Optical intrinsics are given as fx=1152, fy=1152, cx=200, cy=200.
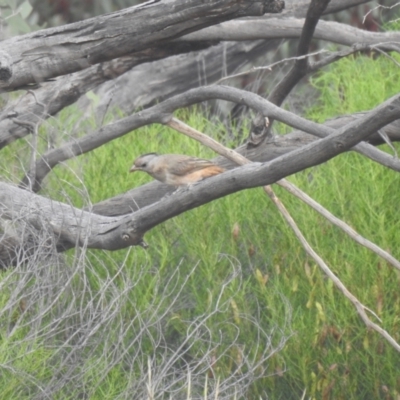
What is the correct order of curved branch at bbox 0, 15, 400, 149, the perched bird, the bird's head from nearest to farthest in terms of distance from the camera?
curved branch at bbox 0, 15, 400, 149 → the perched bird → the bird's head

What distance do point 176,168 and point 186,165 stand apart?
0.05m

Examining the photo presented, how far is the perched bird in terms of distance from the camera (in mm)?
5148

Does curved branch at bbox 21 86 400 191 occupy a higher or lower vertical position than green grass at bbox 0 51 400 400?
higher

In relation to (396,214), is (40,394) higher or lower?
higher

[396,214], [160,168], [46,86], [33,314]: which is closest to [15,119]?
[46,86]

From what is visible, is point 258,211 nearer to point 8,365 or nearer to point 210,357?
point 210,357

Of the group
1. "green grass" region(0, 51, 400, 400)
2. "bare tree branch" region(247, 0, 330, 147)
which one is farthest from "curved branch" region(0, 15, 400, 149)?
"green grass" region(0, 51, 400, 400)

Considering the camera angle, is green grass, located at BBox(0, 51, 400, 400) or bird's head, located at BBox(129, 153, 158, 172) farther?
bird's head, located at BBox(129, 153, 158, 172)

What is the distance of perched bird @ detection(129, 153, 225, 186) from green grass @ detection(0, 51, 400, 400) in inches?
10.2

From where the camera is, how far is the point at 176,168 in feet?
17.5

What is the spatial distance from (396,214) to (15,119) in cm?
177

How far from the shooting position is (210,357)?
4.75m

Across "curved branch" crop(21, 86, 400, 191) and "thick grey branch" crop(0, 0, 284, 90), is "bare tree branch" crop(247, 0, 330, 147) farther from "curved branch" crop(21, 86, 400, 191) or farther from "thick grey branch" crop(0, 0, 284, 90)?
"thick grey branch" crop(0, 0, 284, 90)

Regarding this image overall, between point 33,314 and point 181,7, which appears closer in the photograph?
point 181,7
